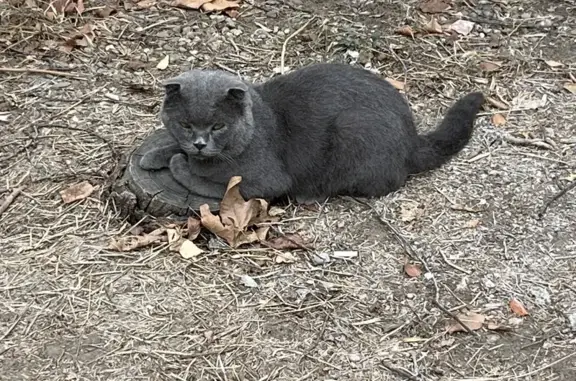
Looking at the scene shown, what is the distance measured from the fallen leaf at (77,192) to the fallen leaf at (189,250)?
0.62 metres

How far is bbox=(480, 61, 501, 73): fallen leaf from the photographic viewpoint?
535 cm

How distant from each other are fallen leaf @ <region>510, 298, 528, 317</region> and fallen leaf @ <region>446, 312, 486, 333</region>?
14 cm

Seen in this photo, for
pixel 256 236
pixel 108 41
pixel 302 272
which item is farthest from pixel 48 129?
pixel 302 272

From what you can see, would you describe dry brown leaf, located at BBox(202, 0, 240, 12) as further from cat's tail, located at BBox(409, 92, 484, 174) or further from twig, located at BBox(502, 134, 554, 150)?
twig, located at BBox(502, 134, 554, 150)

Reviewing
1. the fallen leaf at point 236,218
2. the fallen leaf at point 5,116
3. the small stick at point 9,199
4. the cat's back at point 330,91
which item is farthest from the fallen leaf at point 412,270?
the fallen leaf at point 5,116

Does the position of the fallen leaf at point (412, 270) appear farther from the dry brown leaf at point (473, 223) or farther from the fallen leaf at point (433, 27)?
the fallen leaf at point (433, 27)

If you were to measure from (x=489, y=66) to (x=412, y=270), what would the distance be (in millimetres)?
1903

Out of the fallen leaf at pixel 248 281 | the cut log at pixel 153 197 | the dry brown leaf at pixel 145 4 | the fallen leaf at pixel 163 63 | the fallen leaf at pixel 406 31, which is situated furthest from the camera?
the dry brown leaf at pixel 145 4

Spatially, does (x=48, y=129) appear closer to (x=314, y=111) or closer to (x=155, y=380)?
(x=314, y=111)

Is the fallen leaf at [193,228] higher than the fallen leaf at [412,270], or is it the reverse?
the fallen leaf at [412,270]

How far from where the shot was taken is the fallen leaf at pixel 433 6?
590 centimetres

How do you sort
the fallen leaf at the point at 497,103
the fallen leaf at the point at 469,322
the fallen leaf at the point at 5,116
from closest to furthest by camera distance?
the fallen leaf at the point at 469,322 < the fallen leaf at the point at 5,116 < the fallen leaf at the point at 497,103

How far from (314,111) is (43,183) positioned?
4.48ft

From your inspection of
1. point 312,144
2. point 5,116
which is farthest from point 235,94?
point 5,116
